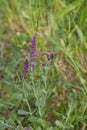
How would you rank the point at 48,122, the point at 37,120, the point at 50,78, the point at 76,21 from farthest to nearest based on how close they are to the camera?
the point at 76,21
the point at 50,78
the point at 48,122
the point at 37,120

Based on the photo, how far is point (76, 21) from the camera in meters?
2.20

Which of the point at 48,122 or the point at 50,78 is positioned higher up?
the point at 50,78

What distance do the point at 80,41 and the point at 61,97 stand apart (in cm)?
40

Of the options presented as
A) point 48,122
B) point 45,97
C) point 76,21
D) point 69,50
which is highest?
point 76,21

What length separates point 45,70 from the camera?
1541 millimetres

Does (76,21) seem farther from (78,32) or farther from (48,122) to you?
(48,122)

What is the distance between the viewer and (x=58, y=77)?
71.8 inches

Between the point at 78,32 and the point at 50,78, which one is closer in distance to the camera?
the point at 50,78

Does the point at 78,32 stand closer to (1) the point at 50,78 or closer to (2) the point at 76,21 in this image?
(2) the point at 76,21

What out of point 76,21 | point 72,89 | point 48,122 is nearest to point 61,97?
point 72,89

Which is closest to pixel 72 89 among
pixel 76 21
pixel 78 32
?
pixel 78 32

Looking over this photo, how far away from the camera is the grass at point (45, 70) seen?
1.55m

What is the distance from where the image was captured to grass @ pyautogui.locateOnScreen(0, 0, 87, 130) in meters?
1.55

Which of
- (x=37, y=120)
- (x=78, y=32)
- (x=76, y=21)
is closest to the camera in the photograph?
(x=37, y=120)
